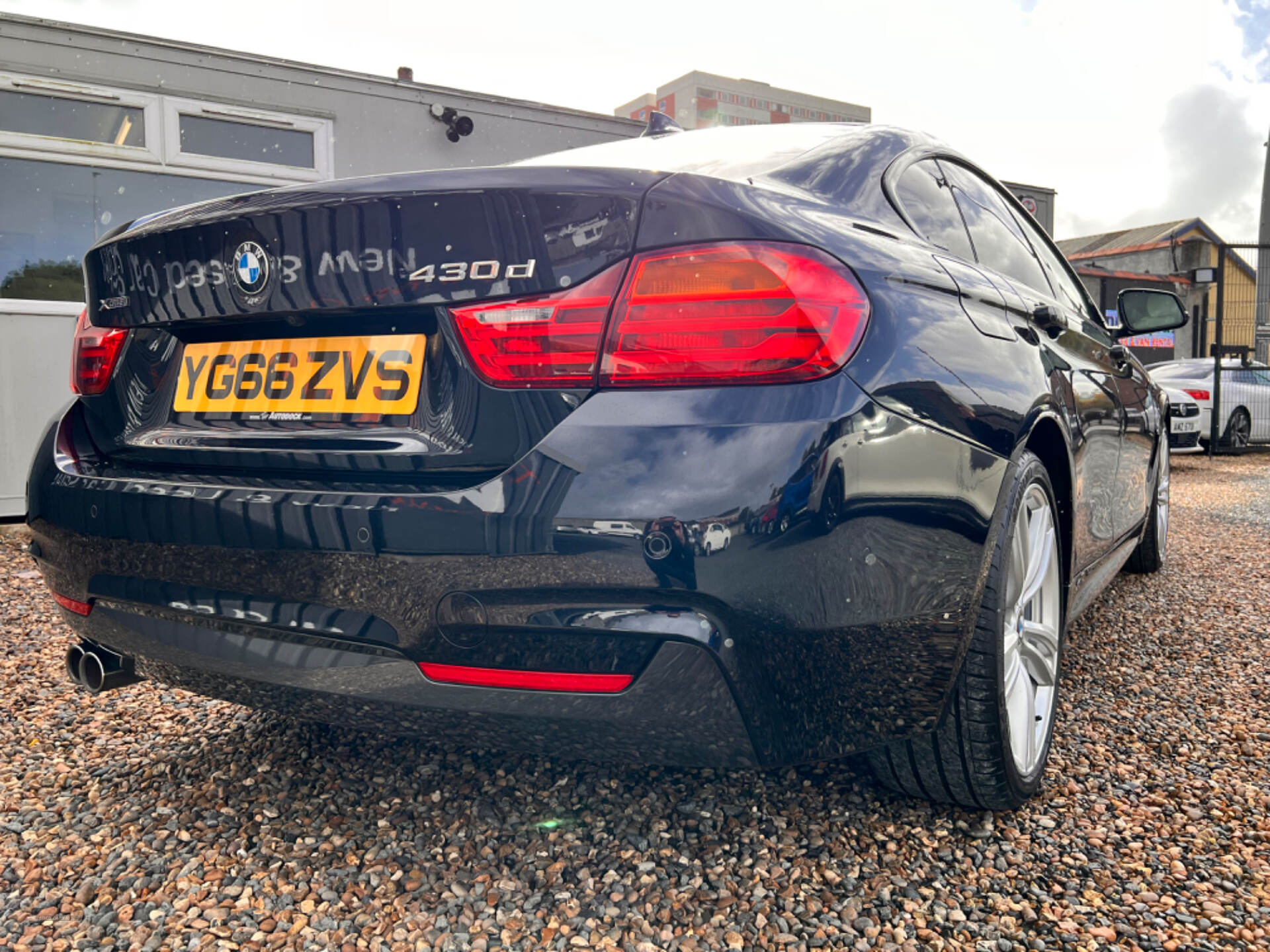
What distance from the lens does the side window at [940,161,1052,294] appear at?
241cm

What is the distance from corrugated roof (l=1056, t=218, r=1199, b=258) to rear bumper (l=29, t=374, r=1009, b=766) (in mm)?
40192

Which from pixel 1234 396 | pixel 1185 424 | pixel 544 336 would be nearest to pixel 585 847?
pixel 544 336

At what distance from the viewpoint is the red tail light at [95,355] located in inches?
73.0

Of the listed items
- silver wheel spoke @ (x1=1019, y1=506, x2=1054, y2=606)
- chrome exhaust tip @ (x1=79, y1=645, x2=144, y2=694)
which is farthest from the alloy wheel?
chrome exhaust tip @ (x1=79, y1=645, x2=144, y2=694)

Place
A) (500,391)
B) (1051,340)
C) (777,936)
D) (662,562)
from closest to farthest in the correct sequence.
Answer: (662,562) < (500,391) < (777,936) < (1051,340)

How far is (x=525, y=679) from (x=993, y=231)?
1872 mm

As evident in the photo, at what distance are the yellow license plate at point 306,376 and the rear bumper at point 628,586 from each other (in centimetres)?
15

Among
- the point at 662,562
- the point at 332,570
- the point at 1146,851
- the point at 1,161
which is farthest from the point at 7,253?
the point at 1146,851

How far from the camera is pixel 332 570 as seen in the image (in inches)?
57.1

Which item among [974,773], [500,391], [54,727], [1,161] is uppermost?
[1,161]

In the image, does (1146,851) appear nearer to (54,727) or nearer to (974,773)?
(974,773)

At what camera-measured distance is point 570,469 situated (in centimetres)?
135

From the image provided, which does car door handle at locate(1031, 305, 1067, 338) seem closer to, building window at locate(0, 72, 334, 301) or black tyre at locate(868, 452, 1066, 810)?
black tyre at locate(868, 452, 1066, 810)

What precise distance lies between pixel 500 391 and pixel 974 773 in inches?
44.0
